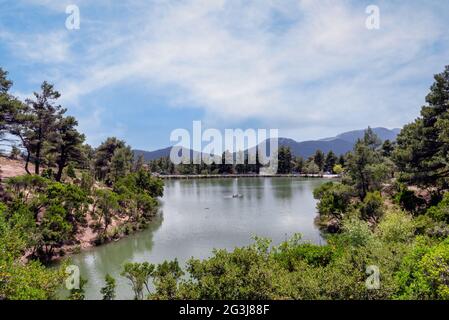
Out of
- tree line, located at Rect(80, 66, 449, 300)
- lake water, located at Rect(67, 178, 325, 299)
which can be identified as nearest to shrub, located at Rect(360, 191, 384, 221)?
tree line, located at Rect(80, 66, 449, 300)

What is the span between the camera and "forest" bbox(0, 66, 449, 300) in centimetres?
1159

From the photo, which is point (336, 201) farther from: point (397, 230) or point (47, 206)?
point (47, 206)

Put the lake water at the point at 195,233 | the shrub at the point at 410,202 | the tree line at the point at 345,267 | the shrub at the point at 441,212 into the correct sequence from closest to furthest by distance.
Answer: the tree line at the point at 345,267
the shrub at the point at 441,212
the lake water at the point at 195,233
the shrub at the point at 410,202

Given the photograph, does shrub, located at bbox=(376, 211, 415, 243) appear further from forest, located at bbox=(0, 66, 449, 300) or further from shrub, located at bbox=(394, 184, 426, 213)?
shrub, located at bbox=(394, 184, 426, 213)

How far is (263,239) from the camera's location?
18859 millimetres

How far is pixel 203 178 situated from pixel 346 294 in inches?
4946

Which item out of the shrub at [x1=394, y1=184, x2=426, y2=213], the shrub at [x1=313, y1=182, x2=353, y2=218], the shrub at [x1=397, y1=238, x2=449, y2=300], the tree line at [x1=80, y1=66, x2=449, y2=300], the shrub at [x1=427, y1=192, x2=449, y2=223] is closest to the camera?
the shrub at [x1=397, y1=238, x2=449, y2=300]

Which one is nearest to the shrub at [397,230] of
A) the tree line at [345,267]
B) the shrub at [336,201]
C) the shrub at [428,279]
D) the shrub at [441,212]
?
the tree line at [345,267]

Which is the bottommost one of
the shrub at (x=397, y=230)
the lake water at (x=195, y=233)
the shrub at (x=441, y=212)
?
the lake water at (x=195, y=233)

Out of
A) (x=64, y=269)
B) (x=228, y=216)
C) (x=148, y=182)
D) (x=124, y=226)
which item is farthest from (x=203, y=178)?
(x=64, y=269)

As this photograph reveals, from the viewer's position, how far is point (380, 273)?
1211cm

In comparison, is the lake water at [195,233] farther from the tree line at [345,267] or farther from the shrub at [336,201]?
the tree line at [345,267]

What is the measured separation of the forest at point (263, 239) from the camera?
11.6m

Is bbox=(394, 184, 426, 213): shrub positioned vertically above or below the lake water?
above
